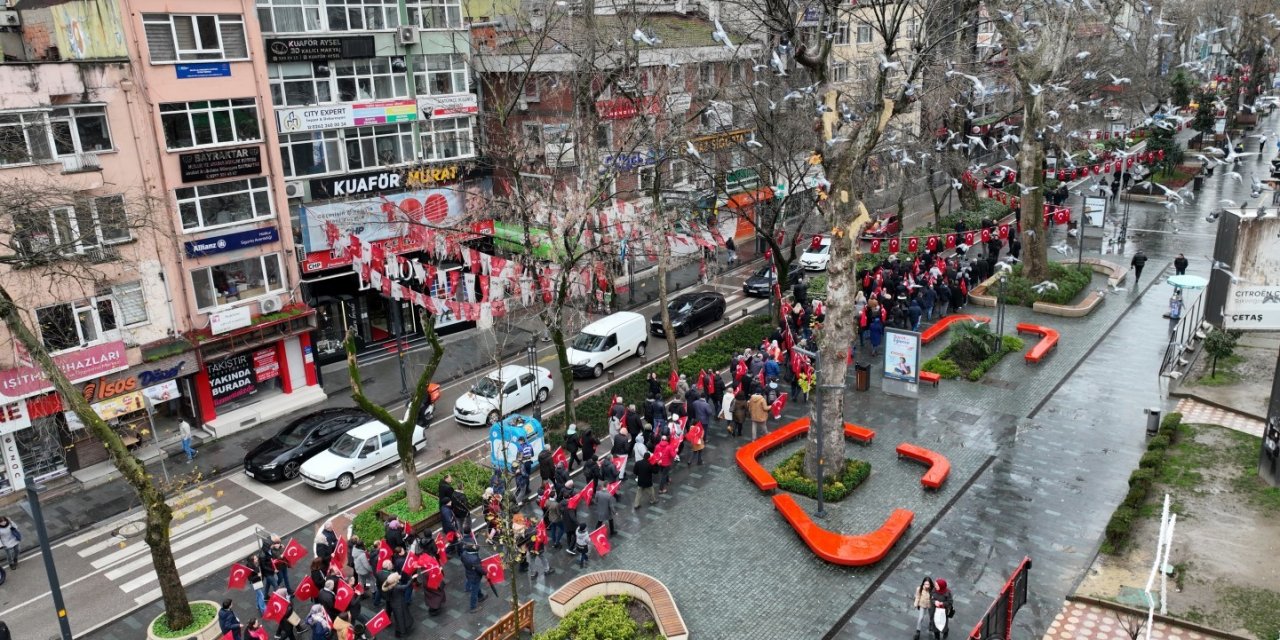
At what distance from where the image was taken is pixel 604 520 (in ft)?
64.8

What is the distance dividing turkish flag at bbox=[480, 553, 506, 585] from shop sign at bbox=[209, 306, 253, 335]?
573 inches

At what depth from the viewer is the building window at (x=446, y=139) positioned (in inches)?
1371

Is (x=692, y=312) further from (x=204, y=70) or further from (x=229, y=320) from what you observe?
(x=204, y=70)

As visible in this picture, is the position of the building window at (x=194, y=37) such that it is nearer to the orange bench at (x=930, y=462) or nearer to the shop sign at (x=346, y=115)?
the shop sign at (x=346, y=115)

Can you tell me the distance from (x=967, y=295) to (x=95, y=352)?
28983mm

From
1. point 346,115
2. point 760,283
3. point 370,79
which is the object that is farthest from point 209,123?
point 760,283

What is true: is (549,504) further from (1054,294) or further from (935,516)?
(1054,294)

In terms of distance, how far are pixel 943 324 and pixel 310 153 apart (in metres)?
22.7

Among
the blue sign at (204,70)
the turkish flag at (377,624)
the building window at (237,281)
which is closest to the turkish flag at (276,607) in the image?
the turkish flag at (377,624)

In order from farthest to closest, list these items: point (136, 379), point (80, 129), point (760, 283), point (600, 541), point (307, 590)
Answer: point (760, 283)
point (136, 379)
point (80, 129)
point (600, 541)
point (307, 590)

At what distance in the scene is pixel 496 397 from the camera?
1067 inches

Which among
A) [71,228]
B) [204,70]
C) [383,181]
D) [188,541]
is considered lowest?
[188,541]

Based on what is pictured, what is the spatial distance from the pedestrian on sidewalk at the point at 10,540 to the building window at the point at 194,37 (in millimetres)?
13082

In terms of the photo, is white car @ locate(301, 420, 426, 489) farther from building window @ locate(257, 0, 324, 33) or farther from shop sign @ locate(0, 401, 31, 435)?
building window @ locate(257, 0, 324, 33)
